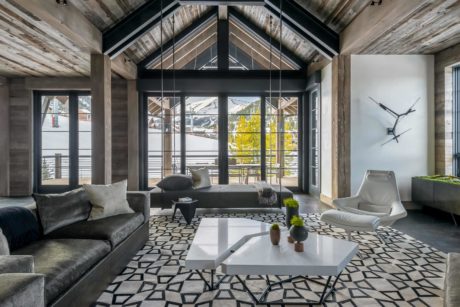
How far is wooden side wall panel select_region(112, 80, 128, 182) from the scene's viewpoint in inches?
281

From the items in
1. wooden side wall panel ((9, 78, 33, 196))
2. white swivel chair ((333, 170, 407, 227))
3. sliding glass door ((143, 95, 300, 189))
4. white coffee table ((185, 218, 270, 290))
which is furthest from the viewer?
sliding glass door ((143, 95, 300, 189))

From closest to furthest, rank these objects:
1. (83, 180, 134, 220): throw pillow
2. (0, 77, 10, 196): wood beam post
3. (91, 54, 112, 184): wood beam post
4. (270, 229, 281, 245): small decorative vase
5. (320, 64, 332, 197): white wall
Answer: (270, 229, 281, 245): small decorative vase, (83, 180, 134, 220): throw pillow, (91, 54, 112, 184): wood beam post, (320, 64, 332, 197): white wall, (0, 77, 10, 196): wood beam post

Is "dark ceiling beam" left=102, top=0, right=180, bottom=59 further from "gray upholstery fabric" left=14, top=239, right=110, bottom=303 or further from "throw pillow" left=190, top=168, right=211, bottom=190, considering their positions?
"gray upholstery fabric" left=14, top=239, right=110, bottom=303

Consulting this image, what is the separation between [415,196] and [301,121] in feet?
10.1

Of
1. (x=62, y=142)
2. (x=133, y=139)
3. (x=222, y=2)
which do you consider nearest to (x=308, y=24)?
(x=222, y=2)

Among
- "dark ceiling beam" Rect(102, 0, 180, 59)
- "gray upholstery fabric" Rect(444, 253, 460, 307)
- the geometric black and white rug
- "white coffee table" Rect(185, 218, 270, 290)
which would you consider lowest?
the geometric black and white rug

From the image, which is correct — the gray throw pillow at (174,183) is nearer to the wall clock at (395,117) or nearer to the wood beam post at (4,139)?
the wall clock at (395,117)

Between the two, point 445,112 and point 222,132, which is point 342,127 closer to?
point 445,112

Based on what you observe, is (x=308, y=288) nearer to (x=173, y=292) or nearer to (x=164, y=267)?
(x=173, y=292)

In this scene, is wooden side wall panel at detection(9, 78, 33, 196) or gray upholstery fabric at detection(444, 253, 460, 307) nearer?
gray upholstery fabric at detection(444, 253, 460, 307)

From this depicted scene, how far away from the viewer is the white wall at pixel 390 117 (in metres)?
5.26

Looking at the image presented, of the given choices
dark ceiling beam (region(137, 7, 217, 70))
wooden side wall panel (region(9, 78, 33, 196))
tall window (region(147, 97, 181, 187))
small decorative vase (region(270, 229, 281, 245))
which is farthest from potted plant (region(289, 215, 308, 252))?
wooden side wall panel (region(9, 78, 33, 196))

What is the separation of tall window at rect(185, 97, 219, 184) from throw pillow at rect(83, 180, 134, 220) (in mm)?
4139

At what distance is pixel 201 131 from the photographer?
7.27 metres
